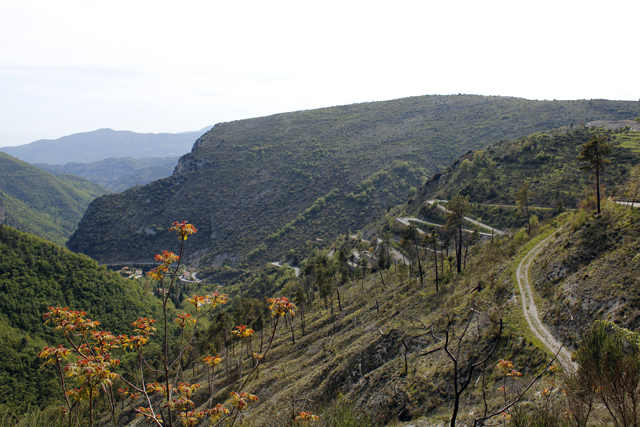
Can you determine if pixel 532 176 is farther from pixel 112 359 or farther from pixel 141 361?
pixel 112 359

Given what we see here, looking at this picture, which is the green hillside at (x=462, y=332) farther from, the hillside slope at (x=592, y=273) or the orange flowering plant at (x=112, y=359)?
the orange flowering plant at (x=112, y=359)

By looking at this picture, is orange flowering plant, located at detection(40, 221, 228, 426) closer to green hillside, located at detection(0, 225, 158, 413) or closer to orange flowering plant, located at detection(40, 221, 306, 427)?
orange flowering plant, located at detection(40, 221, 306, 427)

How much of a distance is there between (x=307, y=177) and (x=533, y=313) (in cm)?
14462

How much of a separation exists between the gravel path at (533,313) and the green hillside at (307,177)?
288 feet

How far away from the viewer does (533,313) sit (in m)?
17.3

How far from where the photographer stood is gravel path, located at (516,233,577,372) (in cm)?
1302

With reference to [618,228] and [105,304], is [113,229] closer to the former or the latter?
[105,304]

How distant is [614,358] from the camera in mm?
5250

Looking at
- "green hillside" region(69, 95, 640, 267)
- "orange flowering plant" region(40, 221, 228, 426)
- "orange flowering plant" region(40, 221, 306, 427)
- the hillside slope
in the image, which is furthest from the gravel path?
"green hillside" region(69, 95, 640, 267)

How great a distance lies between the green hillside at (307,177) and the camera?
12294 cm

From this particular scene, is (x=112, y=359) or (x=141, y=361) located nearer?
(x=112, y=359)

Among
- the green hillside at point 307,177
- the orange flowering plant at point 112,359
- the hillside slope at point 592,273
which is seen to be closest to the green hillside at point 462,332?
the hillside slope at point 592,273

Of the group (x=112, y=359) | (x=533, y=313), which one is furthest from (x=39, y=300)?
(x=533, y=313)

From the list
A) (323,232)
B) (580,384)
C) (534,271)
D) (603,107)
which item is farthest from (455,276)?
(603,107)
